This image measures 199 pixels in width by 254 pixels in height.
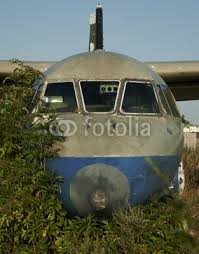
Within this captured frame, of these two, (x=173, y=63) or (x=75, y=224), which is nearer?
(x=75, y=224)

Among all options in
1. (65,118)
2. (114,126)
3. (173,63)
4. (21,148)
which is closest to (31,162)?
(21,148)

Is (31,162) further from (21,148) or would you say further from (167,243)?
(167,243)

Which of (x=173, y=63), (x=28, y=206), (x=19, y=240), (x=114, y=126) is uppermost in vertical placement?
(x=173, y=63)

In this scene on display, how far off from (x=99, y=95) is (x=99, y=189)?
1.43m

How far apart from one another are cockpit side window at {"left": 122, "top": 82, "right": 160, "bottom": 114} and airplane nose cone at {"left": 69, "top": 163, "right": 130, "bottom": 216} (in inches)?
39.2

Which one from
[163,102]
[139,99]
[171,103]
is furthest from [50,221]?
[171,103]

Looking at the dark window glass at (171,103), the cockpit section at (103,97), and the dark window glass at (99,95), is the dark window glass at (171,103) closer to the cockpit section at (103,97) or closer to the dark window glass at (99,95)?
the cockpit section at (103,97)

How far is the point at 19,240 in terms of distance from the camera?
17.2ft

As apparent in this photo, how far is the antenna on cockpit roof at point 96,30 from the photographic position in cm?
1260

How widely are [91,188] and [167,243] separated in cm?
107

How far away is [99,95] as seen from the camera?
19.0ft

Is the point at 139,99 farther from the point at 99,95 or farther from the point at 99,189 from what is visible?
the point at 99,189

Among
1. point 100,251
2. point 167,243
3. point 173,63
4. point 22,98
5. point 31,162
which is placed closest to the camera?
point 100,251

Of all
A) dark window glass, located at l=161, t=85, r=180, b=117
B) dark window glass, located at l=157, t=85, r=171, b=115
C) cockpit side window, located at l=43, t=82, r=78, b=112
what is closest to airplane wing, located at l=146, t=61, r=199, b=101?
dark window glass, located at l=161, t=85, r=180, b=117
